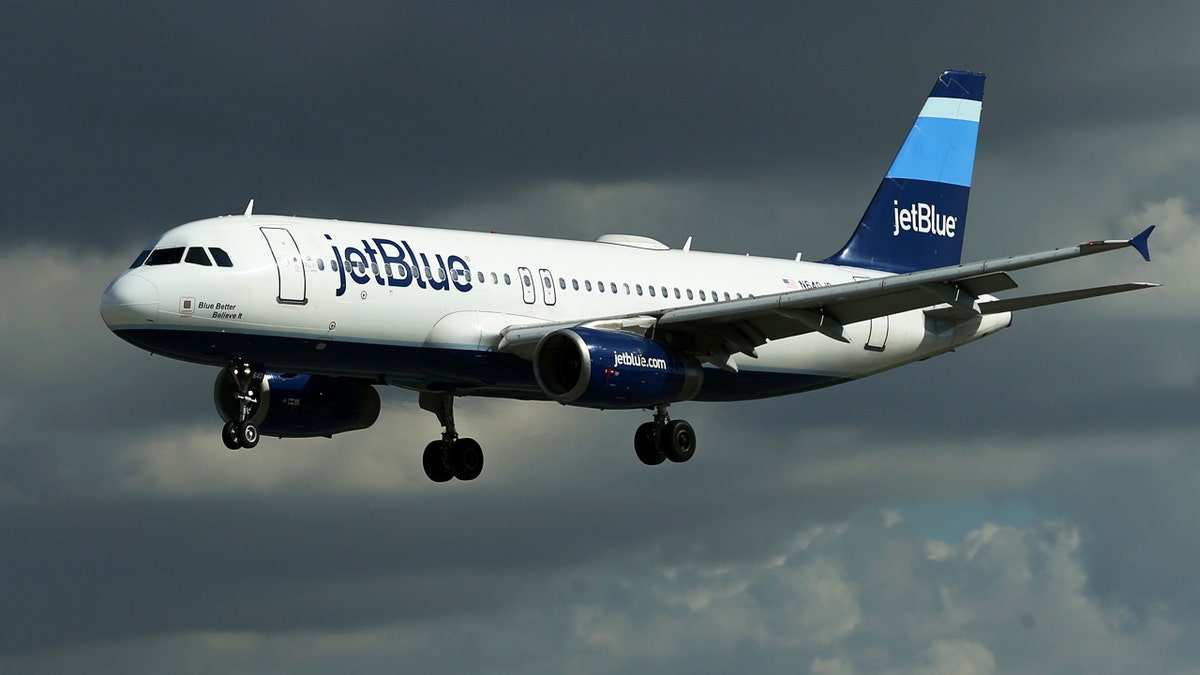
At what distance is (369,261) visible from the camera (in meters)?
51.4

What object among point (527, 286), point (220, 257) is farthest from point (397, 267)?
point (220, 257)

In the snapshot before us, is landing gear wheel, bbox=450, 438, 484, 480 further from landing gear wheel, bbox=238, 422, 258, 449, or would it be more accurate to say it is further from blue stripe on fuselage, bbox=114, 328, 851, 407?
landing gear wheel, bbox=238, 422, 258, 449

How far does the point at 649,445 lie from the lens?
5738 centimetres

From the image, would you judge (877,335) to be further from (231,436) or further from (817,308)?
(231,436)

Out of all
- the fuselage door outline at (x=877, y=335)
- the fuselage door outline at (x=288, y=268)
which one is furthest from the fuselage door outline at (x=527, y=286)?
the fuselage door outline at (x=877, y=335)

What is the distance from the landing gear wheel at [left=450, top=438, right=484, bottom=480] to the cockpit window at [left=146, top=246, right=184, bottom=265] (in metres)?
13.3

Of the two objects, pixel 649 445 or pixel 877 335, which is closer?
pixel 649 445

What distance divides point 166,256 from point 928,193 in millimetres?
28339

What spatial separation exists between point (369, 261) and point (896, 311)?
13.5m

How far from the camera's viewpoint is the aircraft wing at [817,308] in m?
49.8

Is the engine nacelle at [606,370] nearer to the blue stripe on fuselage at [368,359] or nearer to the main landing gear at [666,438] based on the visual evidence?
the blue stripe on fuselage at [368,359]

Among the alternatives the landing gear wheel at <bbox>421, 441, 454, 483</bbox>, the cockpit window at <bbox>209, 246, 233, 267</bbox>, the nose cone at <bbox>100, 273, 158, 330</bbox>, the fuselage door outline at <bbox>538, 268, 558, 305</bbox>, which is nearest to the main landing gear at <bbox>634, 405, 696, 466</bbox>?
the fuselage door outline at <bbox>538, 268, 558, 305</bbox>

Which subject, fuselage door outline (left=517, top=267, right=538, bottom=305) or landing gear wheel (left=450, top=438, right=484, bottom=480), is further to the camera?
landing gear wheel (left=450, top=438, right=484, bottom=480)

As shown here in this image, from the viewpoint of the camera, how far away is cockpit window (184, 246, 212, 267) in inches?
1951
